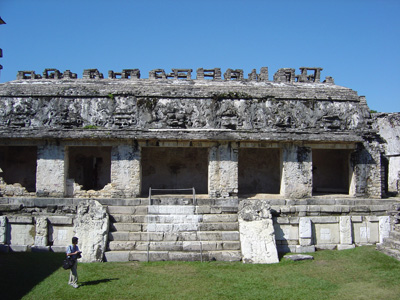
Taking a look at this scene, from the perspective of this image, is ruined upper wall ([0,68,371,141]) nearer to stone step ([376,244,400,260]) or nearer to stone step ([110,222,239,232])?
stone step ([110,222,239,232])

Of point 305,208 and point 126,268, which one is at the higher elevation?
point 305,208

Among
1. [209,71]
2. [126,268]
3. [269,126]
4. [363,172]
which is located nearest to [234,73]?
[209,71]

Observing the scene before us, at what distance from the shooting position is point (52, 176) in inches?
481

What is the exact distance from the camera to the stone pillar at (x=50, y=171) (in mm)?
12172

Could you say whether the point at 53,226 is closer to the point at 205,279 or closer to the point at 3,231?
the point at 3,231

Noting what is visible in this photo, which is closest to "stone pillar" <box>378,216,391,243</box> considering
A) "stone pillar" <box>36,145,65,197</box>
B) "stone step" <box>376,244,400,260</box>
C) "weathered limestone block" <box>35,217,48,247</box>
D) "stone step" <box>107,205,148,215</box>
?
"stone step" <box>376,244,400,260</box>

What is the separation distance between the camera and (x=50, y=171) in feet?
40.1

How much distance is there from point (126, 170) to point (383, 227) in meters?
8.36

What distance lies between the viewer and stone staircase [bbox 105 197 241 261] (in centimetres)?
900

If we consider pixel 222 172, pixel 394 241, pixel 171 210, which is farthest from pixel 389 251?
pixel 171 210

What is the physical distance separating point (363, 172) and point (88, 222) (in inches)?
383

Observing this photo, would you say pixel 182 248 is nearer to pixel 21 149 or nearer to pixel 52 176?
pixel 52 176

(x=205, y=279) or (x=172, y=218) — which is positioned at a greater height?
(x=172, y=218)

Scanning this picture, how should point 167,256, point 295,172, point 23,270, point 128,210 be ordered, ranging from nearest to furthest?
point 23,270 → point 167,256 → point 128,210 → point 295,172
